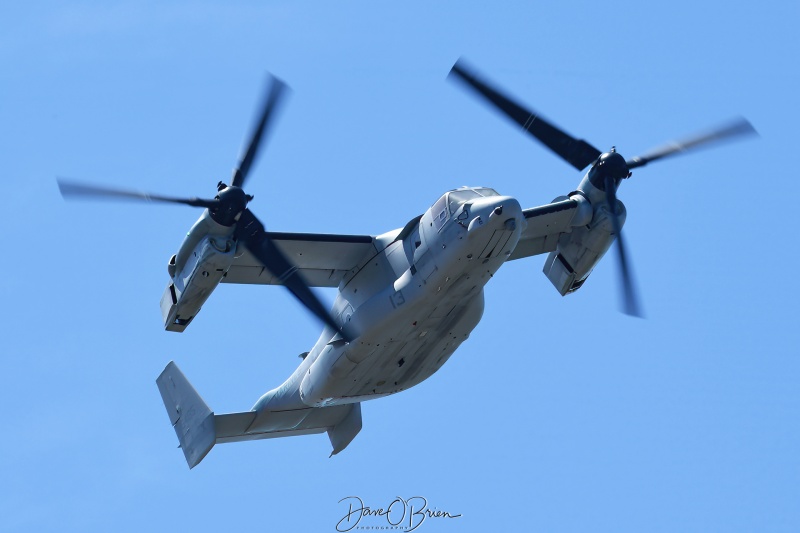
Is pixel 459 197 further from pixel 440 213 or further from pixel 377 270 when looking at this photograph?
pixel 377 270

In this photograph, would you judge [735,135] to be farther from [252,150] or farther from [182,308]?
[182,308]

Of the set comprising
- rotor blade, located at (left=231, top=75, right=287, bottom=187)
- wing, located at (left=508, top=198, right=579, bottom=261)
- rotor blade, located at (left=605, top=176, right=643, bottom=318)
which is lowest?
rotor blade, located at (left=605, top=176, right=643, bottom=318)

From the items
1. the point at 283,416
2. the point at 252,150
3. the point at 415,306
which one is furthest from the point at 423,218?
the point at 283,416

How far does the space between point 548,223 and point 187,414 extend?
990cm

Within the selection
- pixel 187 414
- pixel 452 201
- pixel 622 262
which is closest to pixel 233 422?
pixel 187 414

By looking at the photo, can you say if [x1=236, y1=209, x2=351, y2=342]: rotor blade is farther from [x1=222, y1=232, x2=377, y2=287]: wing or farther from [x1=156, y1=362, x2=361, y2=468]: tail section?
[x1=156, y1=362, x2=361, y2=468]: tail section

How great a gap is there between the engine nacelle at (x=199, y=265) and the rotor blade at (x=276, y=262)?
36 centimetres

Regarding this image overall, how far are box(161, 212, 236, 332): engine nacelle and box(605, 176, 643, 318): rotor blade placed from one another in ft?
29.1

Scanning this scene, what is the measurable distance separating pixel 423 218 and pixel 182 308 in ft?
18.4

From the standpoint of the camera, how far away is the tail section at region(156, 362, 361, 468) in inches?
1329

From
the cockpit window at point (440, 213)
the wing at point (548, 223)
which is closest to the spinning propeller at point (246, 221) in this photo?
the cockpit window at point (440, 213)

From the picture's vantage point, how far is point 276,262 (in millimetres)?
30375

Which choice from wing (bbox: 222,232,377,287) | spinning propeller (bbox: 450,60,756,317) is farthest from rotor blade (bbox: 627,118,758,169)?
wing (bbox: 222,232,377,287)

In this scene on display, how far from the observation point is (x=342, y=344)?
31.2 meters
